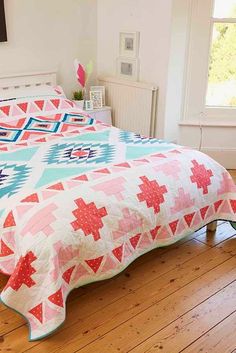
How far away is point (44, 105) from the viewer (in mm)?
3111

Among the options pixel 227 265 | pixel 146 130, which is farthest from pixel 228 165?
pixel 227 265

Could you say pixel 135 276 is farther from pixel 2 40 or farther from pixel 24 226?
pixel 2 40

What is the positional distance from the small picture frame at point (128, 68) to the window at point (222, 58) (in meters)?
0.65

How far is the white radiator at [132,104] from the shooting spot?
140 inches

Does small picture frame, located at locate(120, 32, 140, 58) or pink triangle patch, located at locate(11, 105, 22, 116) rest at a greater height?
small picture frame, located at locate(120, 32, 140, 58)

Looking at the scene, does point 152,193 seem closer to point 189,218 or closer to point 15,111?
point 189,218

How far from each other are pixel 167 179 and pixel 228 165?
1.67 meters

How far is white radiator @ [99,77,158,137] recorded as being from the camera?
356 cm

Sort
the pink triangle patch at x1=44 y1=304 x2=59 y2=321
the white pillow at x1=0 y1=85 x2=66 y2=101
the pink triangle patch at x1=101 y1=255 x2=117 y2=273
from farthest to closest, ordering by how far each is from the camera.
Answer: the white pillow at x1=0 y1=85 x2=66 y2=101
the pink triangle patch at x1=101 y1=255 x2=117 y2=273
the pink triangle patch at x1=44 y1=304 x2=59 y2=321

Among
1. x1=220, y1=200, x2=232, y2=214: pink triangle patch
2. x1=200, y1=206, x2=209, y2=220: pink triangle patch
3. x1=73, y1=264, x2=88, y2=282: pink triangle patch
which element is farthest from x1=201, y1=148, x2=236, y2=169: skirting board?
x1=73, y1=264, x2=88, y2=282: pink triangle patch

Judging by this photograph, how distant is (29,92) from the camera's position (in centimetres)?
317

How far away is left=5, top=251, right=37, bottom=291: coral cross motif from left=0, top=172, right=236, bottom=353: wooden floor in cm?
25

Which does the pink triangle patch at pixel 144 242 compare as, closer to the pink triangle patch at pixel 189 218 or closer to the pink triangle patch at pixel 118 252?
the pink triangle patch at pixel 118 252

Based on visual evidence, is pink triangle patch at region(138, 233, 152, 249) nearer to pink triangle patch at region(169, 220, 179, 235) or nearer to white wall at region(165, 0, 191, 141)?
pink triangle patch at region(169, 220, 179, 235)
